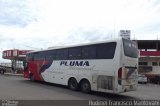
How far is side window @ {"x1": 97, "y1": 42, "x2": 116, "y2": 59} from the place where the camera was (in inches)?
627

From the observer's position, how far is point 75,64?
19062 mm

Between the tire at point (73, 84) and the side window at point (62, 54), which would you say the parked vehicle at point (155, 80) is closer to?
the side window at point (62, 54)

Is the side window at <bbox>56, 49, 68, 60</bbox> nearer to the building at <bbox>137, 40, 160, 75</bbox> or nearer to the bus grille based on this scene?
the bus grille

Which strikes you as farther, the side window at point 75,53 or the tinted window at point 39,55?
the tinted window at point 39,55

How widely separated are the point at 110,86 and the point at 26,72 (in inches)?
539

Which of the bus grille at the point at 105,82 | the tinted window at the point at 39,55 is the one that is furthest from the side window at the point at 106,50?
the tinted window at the point at 39,55

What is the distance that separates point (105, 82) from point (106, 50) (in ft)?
6.24

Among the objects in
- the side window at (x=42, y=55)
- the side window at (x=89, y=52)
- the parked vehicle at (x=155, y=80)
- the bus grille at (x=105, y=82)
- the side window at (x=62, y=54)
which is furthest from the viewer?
the parked vehicle at (x=155, y=80)

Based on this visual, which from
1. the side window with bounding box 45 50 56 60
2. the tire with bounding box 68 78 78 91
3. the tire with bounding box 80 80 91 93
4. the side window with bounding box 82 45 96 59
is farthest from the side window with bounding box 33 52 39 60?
the tire with bounding box 80 80 91 93

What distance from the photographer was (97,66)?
55.7 ft

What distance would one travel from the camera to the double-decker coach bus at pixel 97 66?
15547mm

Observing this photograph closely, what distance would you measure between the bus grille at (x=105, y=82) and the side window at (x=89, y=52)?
159cm

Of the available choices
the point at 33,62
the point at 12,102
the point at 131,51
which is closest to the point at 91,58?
the point at 131,51

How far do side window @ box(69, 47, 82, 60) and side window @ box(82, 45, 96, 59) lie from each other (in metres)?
0.45
